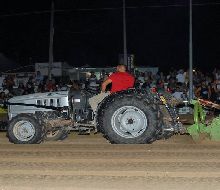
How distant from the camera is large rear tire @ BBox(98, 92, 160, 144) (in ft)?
34.0

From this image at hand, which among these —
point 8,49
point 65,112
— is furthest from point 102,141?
point 8,49

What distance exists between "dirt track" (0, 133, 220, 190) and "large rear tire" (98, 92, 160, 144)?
→ 0.84 feet

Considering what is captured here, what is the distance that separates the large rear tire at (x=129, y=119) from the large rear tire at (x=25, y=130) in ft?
4.63

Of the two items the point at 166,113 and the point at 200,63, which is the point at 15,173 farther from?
the point at 200,63

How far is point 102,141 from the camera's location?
1183cm

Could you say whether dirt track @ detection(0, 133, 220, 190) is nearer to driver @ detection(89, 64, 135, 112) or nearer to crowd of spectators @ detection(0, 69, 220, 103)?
driver @ detection(89, 64, 135, 112)

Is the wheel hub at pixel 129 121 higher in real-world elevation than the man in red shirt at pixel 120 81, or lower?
lower

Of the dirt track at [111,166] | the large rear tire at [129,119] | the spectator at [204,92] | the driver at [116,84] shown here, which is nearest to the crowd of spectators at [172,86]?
the spectator at [204,92]

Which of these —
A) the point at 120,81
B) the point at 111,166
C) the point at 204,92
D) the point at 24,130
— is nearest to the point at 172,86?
the point at 204,92

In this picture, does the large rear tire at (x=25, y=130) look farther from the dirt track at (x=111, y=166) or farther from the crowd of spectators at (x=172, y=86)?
the crowd of spectators at (x=172, y=86)

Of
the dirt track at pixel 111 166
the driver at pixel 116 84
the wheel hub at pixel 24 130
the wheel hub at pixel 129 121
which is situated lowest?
the dirt track at pixel 111 166

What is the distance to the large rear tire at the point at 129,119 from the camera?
10359mm

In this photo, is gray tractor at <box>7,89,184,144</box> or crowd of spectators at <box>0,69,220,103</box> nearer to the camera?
gray tractor at <box>7,89,184,144</box>

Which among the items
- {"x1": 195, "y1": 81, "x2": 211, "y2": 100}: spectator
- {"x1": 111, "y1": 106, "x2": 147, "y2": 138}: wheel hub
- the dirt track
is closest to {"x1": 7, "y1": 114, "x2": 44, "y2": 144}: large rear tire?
the dirt track
